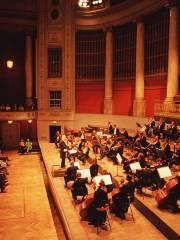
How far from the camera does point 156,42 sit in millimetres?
25438

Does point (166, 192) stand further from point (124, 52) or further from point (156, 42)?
point (124, 52)

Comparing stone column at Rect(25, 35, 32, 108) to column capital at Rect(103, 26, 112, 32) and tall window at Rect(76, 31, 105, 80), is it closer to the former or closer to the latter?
tall window at Rect(76, 31, 105, 80)

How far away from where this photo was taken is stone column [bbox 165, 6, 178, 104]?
71.7 feet

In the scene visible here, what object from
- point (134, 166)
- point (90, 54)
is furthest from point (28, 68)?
point (134, 166)

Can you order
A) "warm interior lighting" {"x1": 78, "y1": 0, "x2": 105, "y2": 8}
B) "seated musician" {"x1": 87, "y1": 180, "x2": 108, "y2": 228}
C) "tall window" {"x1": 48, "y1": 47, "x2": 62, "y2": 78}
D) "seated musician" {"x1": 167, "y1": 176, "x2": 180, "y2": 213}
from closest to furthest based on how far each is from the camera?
1. "seated musician" {"x1": 87, "y1": 180, "x2": 108, "y2": 228}
2. "seated musician" {"x1": 167, "y1": 176, "x2": 180, "y2": 213}
3. "tall window" {"x1": 48, "y1": 47, "x2": 62, "y2": 78}
4. "warm interior lighting" {"x1": 78, "y1": 0, "x2": 105, "y2": 8}

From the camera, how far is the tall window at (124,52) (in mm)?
27828

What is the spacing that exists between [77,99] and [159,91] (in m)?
8.74

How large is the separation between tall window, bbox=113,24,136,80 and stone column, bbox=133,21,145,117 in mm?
1521

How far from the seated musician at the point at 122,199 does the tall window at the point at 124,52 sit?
18.9m

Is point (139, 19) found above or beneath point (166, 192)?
above

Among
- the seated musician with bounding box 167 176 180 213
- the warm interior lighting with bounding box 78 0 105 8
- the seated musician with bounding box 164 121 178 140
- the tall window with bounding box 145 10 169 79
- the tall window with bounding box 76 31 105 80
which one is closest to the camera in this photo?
the seated musician with bounding box 167 176 180 213

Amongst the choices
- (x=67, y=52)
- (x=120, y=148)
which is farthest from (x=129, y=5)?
(x=120, y=148)

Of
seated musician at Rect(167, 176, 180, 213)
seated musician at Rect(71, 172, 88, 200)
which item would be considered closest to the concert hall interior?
seated musician at Rect(71, 172, 88, 200)

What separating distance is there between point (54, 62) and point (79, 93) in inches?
157
